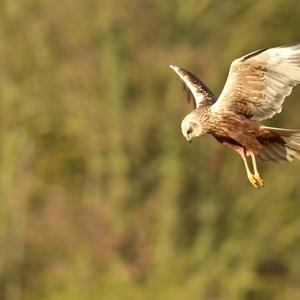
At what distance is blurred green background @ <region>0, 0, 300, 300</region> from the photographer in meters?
23.6

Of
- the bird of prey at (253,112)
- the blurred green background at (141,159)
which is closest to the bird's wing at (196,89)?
the bird of prey at (253,112)

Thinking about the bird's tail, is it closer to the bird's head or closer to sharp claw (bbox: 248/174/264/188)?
sharp claw (bbox: 248/174/264/188)

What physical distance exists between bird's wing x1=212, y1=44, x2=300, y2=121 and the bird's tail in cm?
26

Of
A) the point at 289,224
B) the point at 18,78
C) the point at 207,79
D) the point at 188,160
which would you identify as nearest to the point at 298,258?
the point at 289,224

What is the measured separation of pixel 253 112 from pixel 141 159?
1354cm

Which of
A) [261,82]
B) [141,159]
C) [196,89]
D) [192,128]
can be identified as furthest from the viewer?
[141,159]

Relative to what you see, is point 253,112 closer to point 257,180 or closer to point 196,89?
point 257,180

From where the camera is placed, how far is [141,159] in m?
24.7

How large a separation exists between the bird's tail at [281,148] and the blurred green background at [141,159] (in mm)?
11467

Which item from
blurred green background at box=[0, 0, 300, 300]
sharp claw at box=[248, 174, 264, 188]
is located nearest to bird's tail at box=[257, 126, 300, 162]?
sharp claw at box=[248, 174, 264, 188]

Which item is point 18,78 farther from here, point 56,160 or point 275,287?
point 275,287

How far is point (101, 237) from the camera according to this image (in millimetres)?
25094

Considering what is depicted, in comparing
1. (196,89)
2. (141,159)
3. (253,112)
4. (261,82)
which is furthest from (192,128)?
(141,159)

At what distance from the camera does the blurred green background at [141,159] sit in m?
23.6
